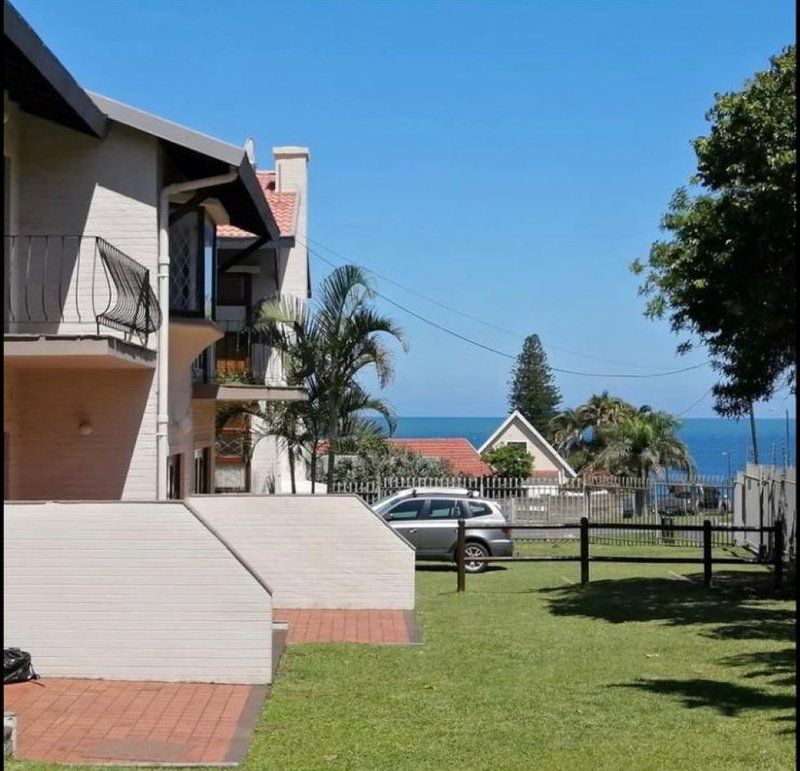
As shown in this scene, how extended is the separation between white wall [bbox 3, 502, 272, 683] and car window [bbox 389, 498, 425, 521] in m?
13.3

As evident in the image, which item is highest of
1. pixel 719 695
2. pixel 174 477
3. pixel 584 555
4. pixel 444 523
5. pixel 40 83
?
pixel 40 83

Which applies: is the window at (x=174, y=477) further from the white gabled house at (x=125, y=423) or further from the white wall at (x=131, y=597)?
the white wall at (x=131, y=597)

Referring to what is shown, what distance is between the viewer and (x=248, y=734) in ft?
29.6

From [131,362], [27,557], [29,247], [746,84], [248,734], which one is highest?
[746,84]

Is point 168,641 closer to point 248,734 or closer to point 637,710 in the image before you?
point 248,734

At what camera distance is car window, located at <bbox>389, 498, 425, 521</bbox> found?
24453mm

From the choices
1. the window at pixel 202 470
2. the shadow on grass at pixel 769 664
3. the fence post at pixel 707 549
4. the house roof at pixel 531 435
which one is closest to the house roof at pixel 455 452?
the house roof at pixel 531 435

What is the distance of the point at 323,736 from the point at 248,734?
582 mm

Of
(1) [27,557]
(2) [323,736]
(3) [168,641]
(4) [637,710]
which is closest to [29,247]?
(1) [27,557]

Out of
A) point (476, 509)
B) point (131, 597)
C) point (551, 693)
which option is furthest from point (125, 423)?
point (476, 509)

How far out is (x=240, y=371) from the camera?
24.7 metres

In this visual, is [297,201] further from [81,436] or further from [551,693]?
[551,693]

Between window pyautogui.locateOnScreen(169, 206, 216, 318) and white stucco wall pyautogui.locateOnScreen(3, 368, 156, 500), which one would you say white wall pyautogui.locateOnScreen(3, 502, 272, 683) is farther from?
window pyautogui.locateOnScreen(169, 206, 216, 318)

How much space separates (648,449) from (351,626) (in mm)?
37559
